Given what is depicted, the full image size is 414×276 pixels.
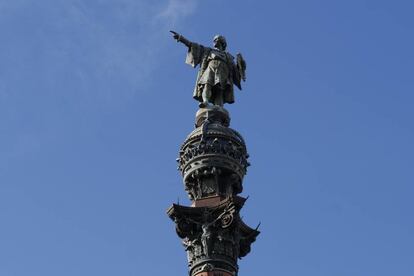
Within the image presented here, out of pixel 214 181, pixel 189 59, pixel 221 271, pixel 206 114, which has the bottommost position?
pixel 221 271

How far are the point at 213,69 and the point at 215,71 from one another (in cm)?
10

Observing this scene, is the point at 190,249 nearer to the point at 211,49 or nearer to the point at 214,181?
the point at 214,181

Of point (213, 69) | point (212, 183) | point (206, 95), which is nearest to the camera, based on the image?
point (212, 183)

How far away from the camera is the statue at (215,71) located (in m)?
27.9

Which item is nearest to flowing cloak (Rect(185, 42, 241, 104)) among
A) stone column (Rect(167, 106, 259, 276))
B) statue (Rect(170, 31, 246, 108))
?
statue (Rect(170, 31, 246, 108))

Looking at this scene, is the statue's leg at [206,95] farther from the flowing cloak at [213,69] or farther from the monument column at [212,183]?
the flowing cloak at [213,69]

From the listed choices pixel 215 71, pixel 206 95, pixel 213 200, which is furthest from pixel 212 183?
pixel 215 71

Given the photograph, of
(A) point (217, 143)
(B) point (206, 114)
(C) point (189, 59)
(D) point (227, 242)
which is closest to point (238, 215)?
(D) point (227, 242)

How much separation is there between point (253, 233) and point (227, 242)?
3.72 ft

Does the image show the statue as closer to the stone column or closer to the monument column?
the monument column

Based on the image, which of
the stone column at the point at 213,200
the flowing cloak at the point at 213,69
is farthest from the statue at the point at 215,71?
the stone column at the point at 213,200

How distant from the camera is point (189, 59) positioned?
93.2 ft

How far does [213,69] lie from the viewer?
92.1 ft

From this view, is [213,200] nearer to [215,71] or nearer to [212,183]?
[212,183]
